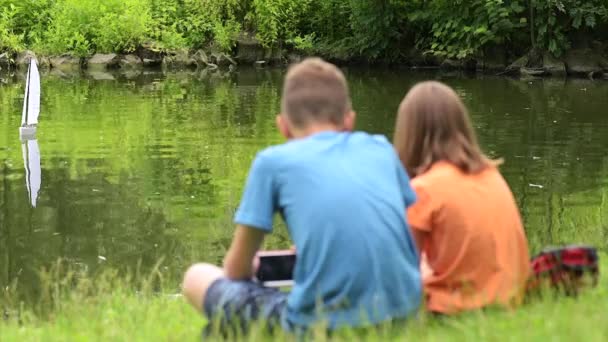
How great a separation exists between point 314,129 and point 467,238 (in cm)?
79

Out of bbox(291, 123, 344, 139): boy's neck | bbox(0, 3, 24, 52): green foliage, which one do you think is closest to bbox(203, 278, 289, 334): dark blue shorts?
bbox(291, 123, 344, 139): boy's neck

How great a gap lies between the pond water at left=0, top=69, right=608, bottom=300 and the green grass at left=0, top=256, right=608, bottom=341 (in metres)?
1.96

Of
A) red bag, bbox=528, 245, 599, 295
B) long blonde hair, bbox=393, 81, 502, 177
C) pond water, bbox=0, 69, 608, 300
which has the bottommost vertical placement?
pond water, bbox=0, 69, 608, 300

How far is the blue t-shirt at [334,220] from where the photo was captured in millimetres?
3416

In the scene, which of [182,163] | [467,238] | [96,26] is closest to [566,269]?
[467,238]

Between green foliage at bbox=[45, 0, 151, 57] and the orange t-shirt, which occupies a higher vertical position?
green foliage at bbox=[45, 0, 151, 57]

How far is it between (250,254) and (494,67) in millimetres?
27290

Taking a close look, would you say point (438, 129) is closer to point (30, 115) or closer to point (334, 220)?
point (334, 220)

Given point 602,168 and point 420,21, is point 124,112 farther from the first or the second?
point 420,21

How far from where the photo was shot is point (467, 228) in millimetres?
3787

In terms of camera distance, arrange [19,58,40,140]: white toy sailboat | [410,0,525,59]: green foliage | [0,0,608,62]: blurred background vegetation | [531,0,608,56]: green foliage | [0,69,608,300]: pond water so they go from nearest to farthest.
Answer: [0,69,608,300]: pond water → [19,58,40,140]: white toy sailboat → [531,0,608,56]: green foliage → [410,0,525,59]: green foliage → [0,0,608,62]: blurred background vegetation

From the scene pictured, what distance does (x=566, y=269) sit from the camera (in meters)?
3.96

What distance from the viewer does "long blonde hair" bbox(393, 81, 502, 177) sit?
3869mm

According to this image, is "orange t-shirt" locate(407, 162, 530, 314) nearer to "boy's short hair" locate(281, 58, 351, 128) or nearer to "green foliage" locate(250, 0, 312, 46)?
"boy's short hair" locate(281, 58, 351, 128)
